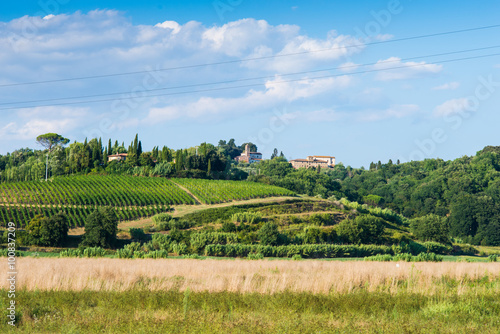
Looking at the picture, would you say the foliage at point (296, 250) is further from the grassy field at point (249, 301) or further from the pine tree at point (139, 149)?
the pine tree at point (139, 149)

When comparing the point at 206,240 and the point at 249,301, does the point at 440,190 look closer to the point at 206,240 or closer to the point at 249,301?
the point at 206,240

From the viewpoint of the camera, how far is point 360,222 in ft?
173

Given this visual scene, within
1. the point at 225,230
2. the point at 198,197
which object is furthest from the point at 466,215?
the point at 225,230

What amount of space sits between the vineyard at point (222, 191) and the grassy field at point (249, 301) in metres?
55.3

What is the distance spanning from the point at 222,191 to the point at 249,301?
2559 inches

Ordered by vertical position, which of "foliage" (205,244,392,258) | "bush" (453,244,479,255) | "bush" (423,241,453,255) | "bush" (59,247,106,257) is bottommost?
"bush" (453,244,479,255)

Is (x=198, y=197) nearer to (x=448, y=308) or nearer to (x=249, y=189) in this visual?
(x=249, y=189)

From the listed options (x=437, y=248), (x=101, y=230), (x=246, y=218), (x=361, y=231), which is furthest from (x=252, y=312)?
(x=437, y=248)

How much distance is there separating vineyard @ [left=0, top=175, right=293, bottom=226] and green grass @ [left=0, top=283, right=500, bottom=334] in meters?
43.8

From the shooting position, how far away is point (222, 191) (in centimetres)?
7744

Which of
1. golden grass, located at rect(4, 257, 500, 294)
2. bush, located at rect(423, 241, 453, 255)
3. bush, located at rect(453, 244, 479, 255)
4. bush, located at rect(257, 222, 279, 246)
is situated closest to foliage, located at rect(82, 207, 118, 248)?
bush, located at rect(257, 222, 279, 246)

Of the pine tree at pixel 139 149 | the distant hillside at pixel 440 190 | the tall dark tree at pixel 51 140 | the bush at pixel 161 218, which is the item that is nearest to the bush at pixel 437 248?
the bush at pixel 161 218

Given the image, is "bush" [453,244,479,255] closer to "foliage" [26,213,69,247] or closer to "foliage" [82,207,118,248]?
"foliage" [82,207,118,248]

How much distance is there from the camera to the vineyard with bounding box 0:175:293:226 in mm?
56356
